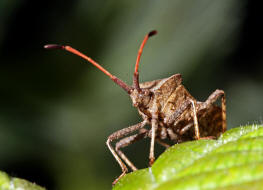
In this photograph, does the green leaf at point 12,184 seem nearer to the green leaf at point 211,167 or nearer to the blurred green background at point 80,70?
the green leaf at point 211,167

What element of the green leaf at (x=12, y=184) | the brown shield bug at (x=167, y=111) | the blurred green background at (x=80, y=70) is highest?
the blurred green background at (x=80, y=70)

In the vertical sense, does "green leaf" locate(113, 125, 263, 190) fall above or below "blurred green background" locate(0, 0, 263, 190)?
below

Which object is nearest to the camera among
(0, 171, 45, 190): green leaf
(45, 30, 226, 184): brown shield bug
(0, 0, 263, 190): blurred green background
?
(0, 171, 45, 190): green leaf

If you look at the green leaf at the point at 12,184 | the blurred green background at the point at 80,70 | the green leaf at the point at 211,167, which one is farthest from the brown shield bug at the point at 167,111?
the blurred green background at the point at 80,70

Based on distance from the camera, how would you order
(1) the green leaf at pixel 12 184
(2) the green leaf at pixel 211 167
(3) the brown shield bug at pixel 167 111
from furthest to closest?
(3) the brown shield bug at pixel 167 111 → (1) the green leaf at pixel 12 184 → (2) the green leaf at pixel 211 167

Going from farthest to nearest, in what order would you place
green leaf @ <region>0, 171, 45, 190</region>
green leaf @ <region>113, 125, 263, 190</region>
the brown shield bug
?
the brown shield bug < green leaf @ <region>0, 171, 45, 190</region> < green leaf @ <region>113, 125, 263, 190</region>

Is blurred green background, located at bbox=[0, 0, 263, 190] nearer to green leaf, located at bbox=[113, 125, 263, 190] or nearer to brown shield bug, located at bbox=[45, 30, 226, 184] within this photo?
brown shield bug, located at bbox=[45, 30, 226, 184]

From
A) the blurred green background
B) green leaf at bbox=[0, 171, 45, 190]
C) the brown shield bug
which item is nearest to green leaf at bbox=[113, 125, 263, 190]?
green leaf at bbox=[0, 171, 45, 190]

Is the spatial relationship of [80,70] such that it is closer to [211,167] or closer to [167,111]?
[167,111]
